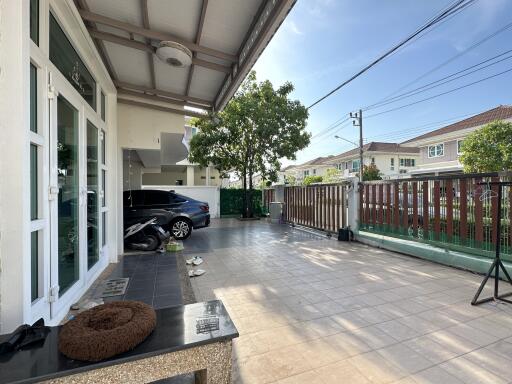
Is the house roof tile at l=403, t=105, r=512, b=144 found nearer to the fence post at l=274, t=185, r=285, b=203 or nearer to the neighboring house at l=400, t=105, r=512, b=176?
the neighboring house at l=400, t=105, r=512, b=176

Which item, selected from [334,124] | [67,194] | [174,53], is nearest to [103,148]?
[67,194]

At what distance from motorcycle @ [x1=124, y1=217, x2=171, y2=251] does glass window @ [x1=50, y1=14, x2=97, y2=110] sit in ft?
9.25

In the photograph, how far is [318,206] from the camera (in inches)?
313

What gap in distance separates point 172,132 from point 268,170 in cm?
683

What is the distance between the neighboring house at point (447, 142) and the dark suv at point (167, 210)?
18077 mm

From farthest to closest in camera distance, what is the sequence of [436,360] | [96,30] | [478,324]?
1. [96,30]
2. [478,324]
3. [436,360]

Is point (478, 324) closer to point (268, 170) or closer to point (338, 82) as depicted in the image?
point (338, 82)

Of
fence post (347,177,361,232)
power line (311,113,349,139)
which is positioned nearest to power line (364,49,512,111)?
power line (311,113,349,139)

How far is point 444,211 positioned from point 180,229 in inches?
240

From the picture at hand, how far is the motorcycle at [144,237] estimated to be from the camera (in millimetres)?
5586

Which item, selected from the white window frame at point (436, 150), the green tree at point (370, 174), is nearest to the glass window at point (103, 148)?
the green tree at point (370, 174)

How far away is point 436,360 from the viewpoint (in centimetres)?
187

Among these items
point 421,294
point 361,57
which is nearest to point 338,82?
point 361,57

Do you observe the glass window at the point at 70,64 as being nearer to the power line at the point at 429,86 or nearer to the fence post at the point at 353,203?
the fence post at the point at 353,203
